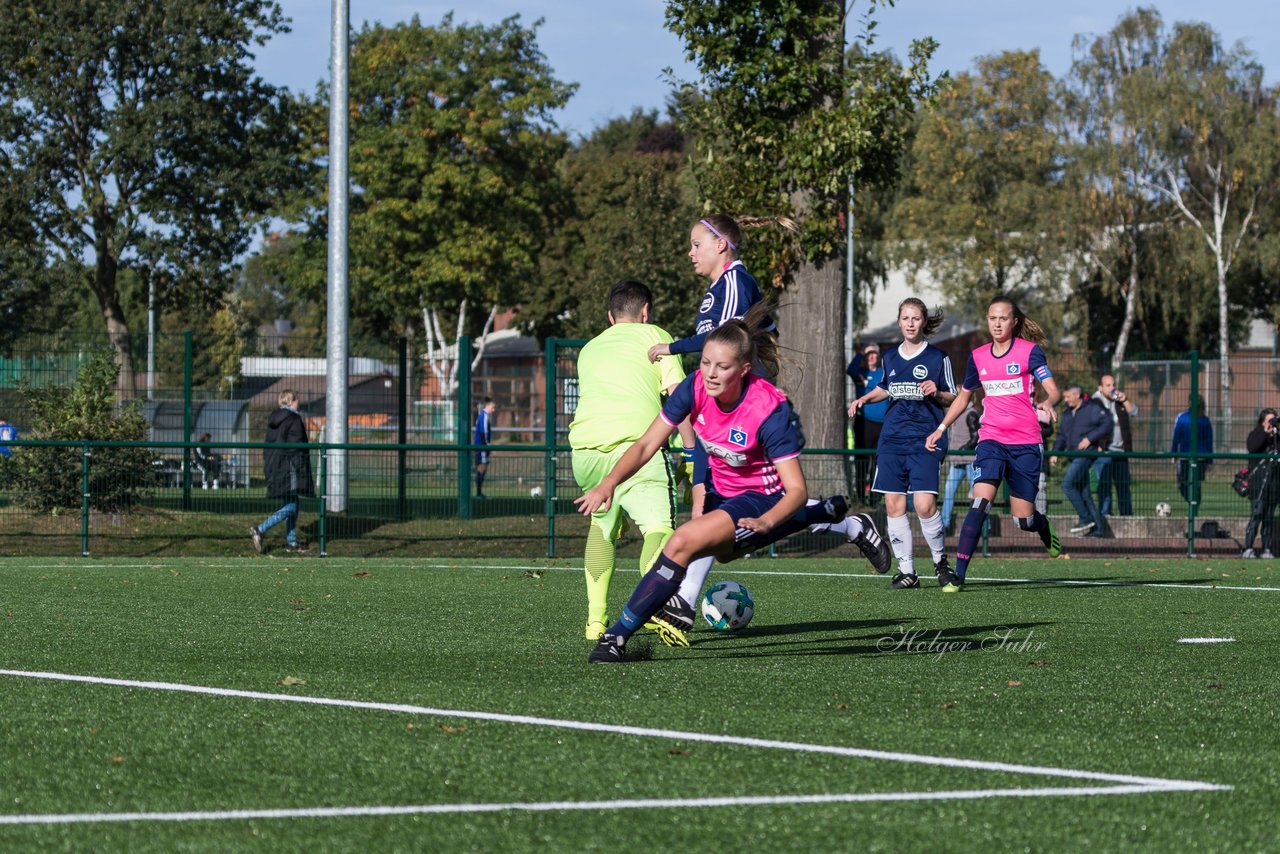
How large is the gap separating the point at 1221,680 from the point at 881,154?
13.1 meters

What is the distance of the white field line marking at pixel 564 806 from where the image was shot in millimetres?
4316

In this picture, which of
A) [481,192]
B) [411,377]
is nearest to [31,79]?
[481,192]

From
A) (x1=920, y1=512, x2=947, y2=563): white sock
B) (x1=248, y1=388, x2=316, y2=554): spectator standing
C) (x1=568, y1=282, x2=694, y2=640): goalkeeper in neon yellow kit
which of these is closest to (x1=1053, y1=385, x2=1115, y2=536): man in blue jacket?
(x1=920, y1=512, x2=947, y2=563): white sock

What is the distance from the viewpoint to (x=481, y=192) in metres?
52.3

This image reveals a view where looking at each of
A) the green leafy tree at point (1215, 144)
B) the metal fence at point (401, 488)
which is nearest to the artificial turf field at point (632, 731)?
the metal fence at point (401, 488)

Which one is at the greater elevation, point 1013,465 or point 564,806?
point 1013,465

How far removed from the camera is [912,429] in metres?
11.9

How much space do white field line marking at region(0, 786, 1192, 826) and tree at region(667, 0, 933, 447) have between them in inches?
578

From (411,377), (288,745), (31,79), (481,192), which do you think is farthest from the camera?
(481,192)

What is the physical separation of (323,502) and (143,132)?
876 inches

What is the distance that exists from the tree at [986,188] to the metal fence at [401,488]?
128 ft

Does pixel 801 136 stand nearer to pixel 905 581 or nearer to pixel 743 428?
pixel 905 581

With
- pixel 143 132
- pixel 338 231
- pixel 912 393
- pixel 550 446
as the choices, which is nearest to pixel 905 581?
pixel 912 393

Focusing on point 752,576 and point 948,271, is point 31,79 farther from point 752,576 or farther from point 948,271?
point 948,271
